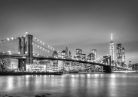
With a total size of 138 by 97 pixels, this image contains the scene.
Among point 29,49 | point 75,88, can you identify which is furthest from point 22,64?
point 75,88

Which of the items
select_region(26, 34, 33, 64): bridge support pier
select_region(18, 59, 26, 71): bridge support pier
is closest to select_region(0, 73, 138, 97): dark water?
select_region(26, 34, 33, 64): bridge support pier

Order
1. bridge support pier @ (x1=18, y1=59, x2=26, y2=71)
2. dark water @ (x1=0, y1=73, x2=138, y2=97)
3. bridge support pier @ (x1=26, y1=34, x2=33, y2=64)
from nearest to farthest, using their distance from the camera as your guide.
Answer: dark water @ (x1=0, y1=73, x2=138, y2=97) → bridge support pier @ (x1=26, y1=34, x2=33, y2=64) → bridge support pier @ (x1=18, y1=59, x2=26, y2=71)

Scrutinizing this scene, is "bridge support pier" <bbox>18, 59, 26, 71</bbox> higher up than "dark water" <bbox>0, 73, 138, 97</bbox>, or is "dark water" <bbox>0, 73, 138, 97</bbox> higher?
"bridge support pier" <bbox>18, 59, 26, 71</bbox>

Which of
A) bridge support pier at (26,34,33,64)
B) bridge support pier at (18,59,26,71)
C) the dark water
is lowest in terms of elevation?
the dark water

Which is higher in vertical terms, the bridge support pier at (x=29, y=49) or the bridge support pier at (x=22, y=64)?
the bridge support pier at (x=29, y=49)

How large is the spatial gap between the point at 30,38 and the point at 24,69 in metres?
9.27

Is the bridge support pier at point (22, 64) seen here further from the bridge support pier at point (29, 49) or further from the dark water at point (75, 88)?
the dark water at point (75, 88)

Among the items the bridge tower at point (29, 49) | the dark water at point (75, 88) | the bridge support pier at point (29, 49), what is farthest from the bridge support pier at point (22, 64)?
the dark water at point (75, 88)

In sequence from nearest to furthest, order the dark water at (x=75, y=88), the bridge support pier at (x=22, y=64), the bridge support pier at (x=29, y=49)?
the dark water at (x=75, y=88) < the bridge support pier at (x=29, y=49) < the bridge support pier at (x=22, y=64)

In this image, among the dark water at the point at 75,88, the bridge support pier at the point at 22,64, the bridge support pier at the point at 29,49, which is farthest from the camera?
the bridge support pier at the point at 22,64

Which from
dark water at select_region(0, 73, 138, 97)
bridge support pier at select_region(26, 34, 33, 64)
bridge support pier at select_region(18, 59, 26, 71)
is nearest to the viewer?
dark water at select_region(0, 73, 138, 97)

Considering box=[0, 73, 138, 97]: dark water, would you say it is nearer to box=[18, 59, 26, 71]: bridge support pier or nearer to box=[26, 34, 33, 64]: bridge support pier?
box=[26, 34, 33, 64]: bridge support pier

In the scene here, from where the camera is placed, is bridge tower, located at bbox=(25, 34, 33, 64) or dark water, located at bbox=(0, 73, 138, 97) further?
bridge tower, located at bbox=(25, 34, 33, 64)

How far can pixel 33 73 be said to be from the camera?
275ft
